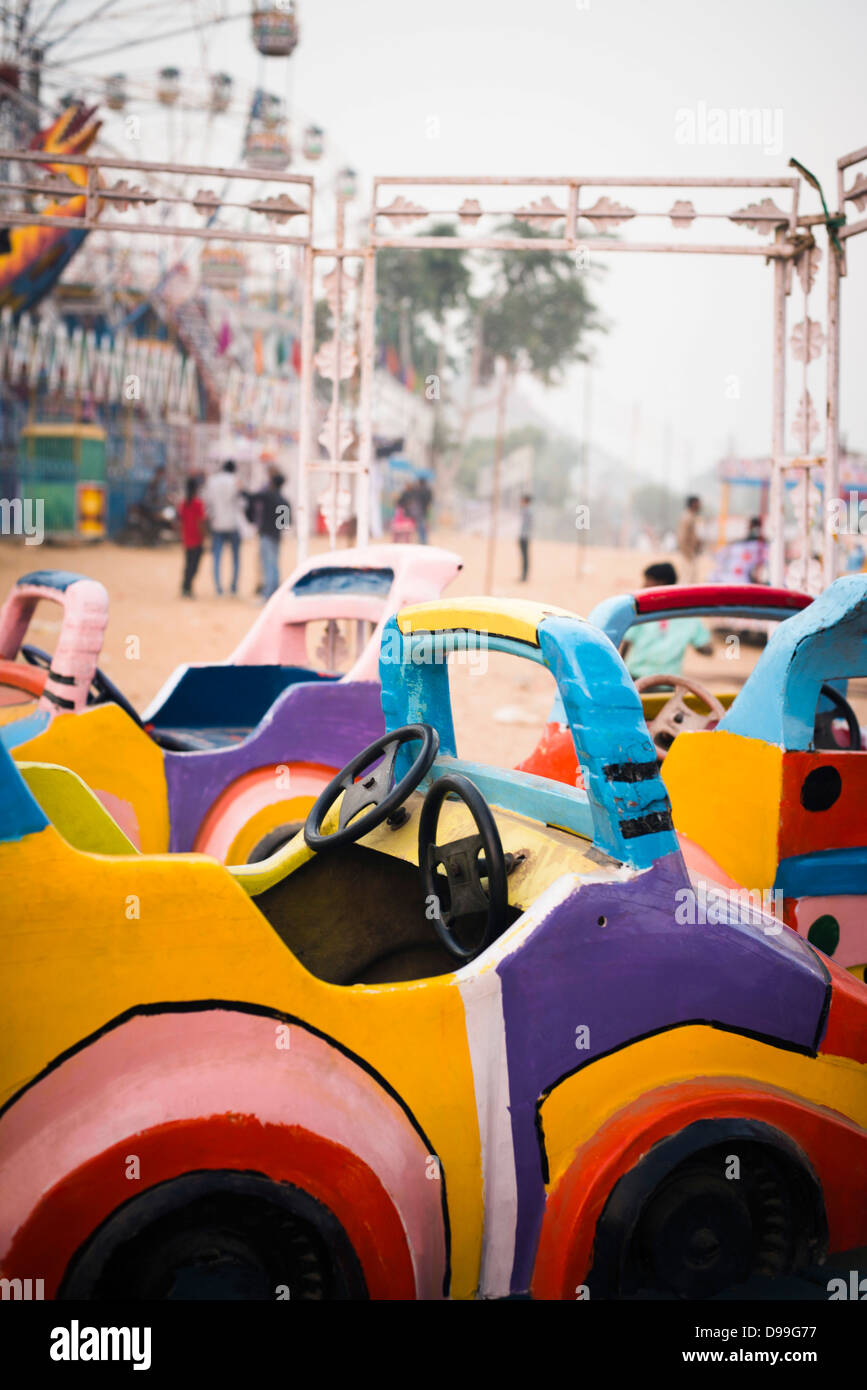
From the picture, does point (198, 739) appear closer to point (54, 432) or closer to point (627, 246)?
point (627, 246)

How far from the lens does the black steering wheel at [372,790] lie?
200 cm

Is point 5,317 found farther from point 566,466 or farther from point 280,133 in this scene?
point 566,466

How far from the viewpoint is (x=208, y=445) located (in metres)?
27.4

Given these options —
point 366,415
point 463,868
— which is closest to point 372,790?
point 463,868

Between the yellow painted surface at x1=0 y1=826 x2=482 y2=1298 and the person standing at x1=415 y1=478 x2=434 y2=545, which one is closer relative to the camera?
the yellow painted surface at x1=0 y1=826 x2=482 y2=1298

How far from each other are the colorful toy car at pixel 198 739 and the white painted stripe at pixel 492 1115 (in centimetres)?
182

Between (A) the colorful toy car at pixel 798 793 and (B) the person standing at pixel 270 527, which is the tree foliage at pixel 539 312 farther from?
(A) the colorful toy car at pixel 798 793

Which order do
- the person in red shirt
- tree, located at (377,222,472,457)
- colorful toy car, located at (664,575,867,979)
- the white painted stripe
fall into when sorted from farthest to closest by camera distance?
tree, located at (377,222,472,457) < the person in red shirt < colorful toy car, located at (664,575,867,979) < the white painted stripe

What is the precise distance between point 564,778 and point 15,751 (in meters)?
1.66

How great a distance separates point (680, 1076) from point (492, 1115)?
1.08 ft

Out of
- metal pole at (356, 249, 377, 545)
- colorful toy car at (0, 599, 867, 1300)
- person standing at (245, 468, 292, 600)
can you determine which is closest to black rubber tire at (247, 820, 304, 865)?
colorful toy car at (0, 599, 867, 1300)

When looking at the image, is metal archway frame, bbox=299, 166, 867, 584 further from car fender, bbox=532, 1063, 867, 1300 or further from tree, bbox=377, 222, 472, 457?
tree, bbox=377, 222, 472, 457

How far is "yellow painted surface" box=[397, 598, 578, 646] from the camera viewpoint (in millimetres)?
1955
